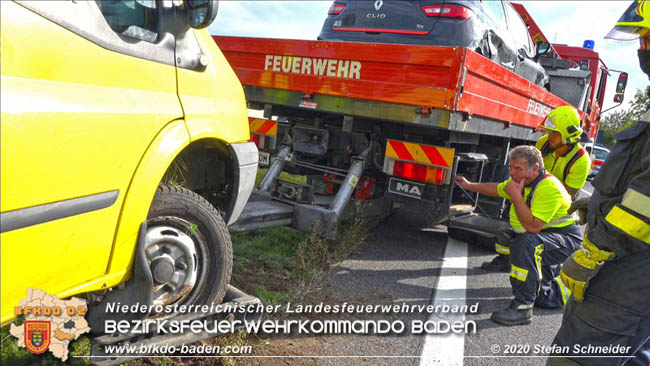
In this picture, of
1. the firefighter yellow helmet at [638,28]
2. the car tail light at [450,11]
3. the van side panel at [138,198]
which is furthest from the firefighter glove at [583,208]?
the car tail light at [450,11]

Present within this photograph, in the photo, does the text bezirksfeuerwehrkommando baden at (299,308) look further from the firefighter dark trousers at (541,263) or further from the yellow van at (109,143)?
the firefighter dark trousers at (541,263)

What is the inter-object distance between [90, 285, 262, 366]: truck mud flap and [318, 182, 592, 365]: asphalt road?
55cm

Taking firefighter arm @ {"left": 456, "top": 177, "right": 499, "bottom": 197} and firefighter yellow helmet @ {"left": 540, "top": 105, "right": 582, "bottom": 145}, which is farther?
firefighter yellow helmet @ {"left": 540, "top": 105, "right": 582, "bottom": 145}

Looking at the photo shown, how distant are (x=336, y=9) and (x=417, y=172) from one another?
2648 millimetres

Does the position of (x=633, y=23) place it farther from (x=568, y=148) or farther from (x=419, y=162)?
(x=568, y=148)

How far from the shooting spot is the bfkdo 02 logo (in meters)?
1.95

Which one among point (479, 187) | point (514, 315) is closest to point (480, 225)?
point (479, 187)

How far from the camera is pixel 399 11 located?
532 cm

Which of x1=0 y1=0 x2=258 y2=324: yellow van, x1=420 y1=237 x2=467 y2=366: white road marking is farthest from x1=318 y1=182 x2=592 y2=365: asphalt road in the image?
x1=0 y1=0 x2=258 y2=324: yellow van

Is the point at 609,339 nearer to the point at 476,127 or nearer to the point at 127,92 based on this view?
the point at 127,92

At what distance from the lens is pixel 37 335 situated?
2.04 metres

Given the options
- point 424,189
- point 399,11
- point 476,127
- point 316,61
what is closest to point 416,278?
point 424,189

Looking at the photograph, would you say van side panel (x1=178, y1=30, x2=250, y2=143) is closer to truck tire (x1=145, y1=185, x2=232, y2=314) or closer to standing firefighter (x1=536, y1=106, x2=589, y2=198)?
truck tire (x1=145, y1=185, x2=232, y2=314)

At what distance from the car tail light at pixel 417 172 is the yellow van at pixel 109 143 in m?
2.03
